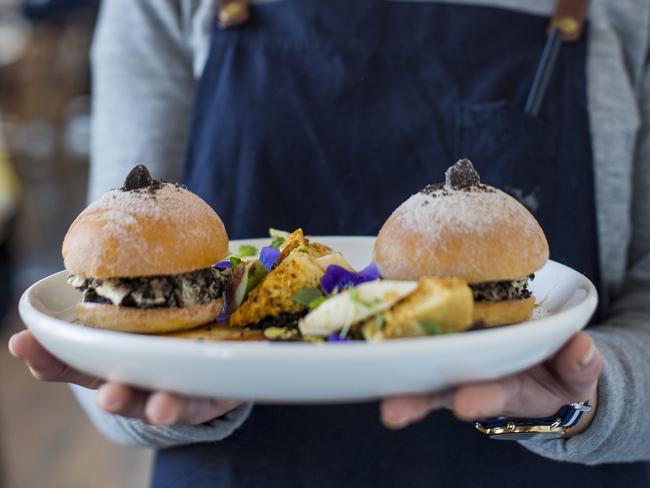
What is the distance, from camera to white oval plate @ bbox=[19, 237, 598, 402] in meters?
0.54

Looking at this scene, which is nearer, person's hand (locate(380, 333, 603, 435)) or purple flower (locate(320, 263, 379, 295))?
person's hand (locate(380, 333, 603, 435))

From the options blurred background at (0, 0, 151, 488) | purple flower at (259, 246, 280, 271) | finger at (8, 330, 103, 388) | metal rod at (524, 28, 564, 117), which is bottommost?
blurred background at (0, 0, 151, 488)

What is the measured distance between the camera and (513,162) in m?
1.15

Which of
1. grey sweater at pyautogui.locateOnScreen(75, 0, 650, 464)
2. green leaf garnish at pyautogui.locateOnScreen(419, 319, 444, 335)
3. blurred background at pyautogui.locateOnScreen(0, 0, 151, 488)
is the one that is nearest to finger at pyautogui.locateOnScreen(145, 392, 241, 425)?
green leaf garnish at pyautogui.locateOnScreen(419, 319, 444, 335)

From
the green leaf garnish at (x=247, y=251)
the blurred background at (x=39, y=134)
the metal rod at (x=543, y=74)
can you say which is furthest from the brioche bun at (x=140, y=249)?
the blurred background at (x=39, y=134)

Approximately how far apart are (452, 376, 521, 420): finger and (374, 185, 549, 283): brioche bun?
→ 14 centimetres

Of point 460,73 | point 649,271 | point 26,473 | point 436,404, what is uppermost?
point 460,73

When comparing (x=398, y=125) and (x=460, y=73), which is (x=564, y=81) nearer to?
(x=460, y=73)

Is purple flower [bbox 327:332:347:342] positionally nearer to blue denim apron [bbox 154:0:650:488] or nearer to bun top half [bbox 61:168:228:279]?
bun top half [bbox 61:168:228:279]

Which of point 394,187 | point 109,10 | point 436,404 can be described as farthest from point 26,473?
point 436,404

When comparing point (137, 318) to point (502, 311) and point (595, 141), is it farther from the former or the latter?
point (595, 141)

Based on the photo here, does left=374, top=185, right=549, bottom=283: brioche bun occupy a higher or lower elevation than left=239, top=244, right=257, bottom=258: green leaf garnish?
higher

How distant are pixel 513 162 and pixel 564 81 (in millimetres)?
198

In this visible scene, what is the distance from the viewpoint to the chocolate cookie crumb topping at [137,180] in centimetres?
79
